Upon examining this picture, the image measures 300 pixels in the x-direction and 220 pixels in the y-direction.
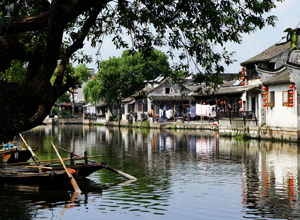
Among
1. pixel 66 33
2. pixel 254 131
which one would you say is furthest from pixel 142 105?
pixel 66 33

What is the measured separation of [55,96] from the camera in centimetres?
650

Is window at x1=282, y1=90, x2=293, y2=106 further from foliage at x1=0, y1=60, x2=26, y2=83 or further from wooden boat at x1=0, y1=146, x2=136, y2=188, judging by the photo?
wooden boat at x1=0, y1=146, x2=136, y2=188

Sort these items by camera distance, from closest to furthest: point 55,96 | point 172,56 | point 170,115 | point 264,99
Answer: point 55,96 < point 172,56 < point 264,99 < point 170,115

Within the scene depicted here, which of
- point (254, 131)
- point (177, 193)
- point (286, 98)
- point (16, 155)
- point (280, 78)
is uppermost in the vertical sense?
point (280, 78)

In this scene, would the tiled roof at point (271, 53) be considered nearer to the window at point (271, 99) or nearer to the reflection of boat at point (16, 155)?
the window at point (271, 99)

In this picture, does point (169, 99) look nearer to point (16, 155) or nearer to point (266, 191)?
point (16, 155)

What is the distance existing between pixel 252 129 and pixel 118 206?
25.3 m

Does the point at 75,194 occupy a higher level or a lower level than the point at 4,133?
lower

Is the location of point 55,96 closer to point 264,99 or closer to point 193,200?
point 193,200

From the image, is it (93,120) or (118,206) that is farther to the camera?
(93,120)

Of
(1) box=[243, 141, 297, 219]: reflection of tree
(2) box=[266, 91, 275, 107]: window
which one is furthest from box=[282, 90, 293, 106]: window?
(1) box=[243, 141, 297, 219]: reflection of tree

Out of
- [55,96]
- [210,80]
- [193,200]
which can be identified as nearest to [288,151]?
[193,200]

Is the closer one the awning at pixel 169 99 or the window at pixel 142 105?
the awning at pixel 169 99

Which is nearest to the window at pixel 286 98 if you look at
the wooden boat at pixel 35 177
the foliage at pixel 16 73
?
the foliage at pixel 16 73
